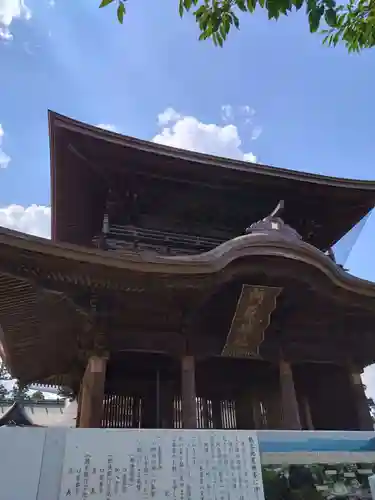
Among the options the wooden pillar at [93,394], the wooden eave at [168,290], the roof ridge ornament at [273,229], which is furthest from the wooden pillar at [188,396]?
the roof ridge ornament at [273,229]

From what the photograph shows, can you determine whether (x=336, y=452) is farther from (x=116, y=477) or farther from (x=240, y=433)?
(x=116, y=477)

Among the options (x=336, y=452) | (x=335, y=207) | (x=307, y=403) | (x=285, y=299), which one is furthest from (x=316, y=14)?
(x=307, y=403)

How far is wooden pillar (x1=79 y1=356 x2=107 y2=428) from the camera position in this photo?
253 inches

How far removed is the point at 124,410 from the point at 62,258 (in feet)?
16.4

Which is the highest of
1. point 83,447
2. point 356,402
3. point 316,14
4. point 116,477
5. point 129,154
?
point 129,154

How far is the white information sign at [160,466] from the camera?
3750mm

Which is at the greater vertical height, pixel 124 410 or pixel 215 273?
pixel 215 273

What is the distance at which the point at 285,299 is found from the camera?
296 inches

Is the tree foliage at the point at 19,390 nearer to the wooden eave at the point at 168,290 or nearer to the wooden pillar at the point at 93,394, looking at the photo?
the wooden eave at the point at 168,290

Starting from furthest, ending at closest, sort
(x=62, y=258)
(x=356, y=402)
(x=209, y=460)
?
(x=356, y=402), (x=62, y=258), (x=209, y=460)

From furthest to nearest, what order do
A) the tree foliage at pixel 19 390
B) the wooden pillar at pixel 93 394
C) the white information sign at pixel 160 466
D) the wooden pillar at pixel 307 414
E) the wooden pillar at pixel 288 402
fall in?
the tree foliage at pixel 19 390
the wooden pillar at pixel 307 414
the wooden pillar at pixel 288 402
the wooden pillar at pixel 93 394
the white information sign at pixel 160 466

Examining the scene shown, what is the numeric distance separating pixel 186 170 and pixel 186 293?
2697 mm

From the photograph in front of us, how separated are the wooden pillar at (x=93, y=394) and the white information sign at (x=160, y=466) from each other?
2.66 meters

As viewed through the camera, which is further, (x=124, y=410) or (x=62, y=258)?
(x=124, y=410)
